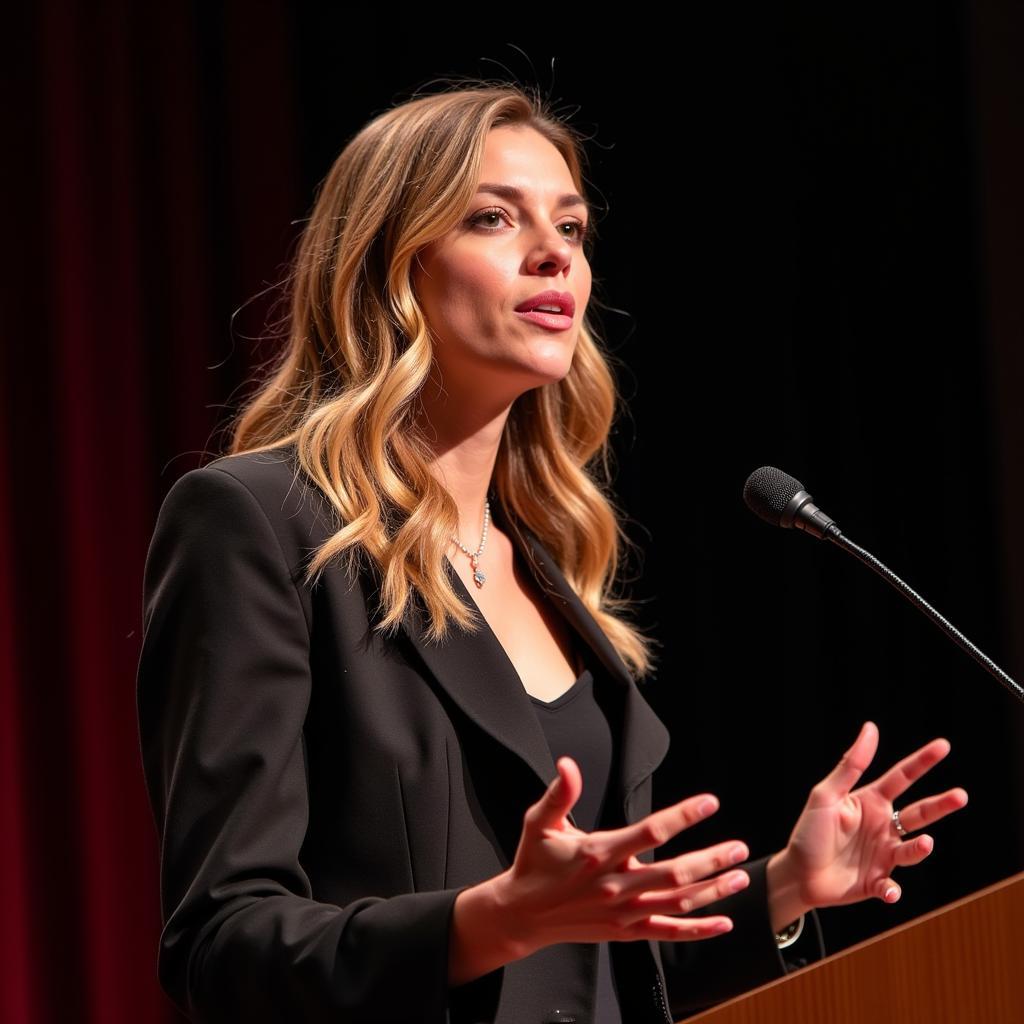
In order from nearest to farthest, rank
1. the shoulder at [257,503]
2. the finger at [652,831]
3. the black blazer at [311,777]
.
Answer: the finger at [652,831], the black blazer at [311,777], the shoulder at [257,503]

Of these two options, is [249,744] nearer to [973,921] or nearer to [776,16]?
[973,921]

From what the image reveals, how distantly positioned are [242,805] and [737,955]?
69 centimetres

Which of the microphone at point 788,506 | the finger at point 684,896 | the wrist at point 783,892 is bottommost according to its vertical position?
the wrist at point 783,892

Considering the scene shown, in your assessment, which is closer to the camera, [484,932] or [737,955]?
[484,932]

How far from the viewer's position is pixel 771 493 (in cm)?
161

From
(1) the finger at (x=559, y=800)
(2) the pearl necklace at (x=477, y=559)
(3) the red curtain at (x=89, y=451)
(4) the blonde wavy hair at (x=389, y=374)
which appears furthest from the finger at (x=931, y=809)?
(3) the red curtain at (x=89, y=451)

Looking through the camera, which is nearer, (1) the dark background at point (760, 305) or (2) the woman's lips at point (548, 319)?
(2) the woman's lips at point (548, 319)

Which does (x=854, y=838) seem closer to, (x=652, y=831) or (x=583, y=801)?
(x=583, y=801)

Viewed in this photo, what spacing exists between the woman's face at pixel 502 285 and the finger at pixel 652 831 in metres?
0.85

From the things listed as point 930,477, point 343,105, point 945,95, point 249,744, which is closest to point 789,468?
point 930,477

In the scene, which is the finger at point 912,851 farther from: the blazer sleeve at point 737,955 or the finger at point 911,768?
the blazer sleeve at point 737,955

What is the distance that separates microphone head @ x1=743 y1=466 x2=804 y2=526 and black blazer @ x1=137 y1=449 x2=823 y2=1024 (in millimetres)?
334

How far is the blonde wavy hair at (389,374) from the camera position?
161cm

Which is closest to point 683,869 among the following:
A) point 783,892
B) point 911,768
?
point 911,768
